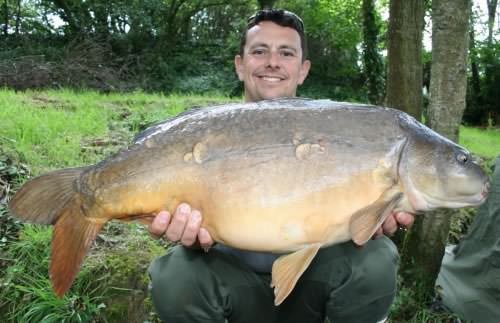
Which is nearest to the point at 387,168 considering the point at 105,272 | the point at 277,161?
the point at 277,161

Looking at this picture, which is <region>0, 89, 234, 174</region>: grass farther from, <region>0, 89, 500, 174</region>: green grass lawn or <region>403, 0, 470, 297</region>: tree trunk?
<region>403, 0, 470, 297</region>: tree trunk

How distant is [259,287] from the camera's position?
2.16 metres

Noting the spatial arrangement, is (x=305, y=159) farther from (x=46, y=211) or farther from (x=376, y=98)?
(x=376, y=98)

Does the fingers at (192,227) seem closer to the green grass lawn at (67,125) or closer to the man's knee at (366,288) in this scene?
the man's knee at (366,288)

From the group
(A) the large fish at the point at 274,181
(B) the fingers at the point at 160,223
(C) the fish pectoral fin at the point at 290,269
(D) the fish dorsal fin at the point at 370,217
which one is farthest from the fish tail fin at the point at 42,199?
(D) the fish dorsal fin at the point at 370,217

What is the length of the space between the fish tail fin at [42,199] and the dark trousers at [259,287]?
0.52m

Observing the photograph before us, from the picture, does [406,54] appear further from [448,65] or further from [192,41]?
[192,41]

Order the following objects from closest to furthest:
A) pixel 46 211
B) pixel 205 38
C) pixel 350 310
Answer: pixel 46 211 → pixel 350 310 → pixel 205 38

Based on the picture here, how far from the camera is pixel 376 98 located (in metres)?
8.86

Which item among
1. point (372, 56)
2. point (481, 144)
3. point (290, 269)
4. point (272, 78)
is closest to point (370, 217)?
point (290, 269)

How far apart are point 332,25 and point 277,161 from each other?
462 inches

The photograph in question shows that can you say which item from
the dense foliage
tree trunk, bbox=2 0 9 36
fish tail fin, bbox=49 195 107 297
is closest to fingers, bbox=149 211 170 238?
fish tail fin, bbox=49 195 107 297

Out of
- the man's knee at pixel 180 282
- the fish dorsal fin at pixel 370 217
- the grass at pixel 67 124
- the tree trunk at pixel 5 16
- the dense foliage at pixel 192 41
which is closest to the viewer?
the fish dorsal fin at pixel 370 217

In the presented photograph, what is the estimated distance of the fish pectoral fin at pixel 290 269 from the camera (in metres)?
1.75
